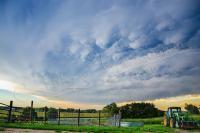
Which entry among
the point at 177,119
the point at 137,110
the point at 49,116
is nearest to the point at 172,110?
the point at 177,119

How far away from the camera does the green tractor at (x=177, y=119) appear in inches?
1150

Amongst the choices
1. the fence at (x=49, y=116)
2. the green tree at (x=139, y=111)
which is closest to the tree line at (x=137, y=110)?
the green tree at (x=139, y=111)

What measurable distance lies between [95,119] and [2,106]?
18.2 m

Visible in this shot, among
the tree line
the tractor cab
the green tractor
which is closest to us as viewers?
the green tractor

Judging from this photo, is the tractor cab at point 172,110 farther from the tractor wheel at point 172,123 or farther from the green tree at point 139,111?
the green tree at point 139,111

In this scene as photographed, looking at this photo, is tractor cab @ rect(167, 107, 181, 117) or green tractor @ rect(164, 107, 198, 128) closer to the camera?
green tractor @ rect(164, 107, 198, 128)

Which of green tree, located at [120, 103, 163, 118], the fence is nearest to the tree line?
green tree, located at [120, 103, 163, 118]

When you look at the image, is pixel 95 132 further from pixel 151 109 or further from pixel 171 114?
pixel 151 109

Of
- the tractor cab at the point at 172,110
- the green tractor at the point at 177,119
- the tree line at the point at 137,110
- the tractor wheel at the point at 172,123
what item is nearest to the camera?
the green tractor at the point at 177,119

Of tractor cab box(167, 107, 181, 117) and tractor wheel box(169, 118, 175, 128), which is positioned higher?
tractor cab box(167, 107, 181, 117)

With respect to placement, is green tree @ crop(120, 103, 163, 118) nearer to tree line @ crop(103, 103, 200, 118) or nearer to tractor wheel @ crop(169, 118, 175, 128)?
tree line @ crop(103, 103, 200, 118)

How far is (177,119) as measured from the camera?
30344 mm

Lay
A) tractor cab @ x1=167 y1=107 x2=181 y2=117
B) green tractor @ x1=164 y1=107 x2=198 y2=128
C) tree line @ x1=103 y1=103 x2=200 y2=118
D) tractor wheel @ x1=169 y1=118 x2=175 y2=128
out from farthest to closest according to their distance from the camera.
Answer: tree line @ x1=103 y1=103 x2=200 y2=118 → tractor cab @ x1=167 y1=107 x2=181 y2=117 → tractor wheel @ x1=169 y1=118 x2=175 y2=128 → green tractor @ x1=164 y1=107 x2=198 y2=128

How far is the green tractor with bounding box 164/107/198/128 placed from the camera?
29203mm
